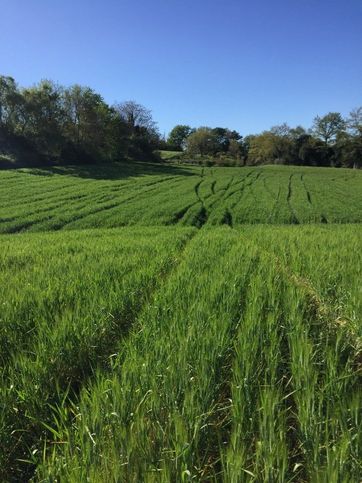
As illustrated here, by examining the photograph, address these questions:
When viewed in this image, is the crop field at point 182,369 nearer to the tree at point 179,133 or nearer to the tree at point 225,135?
the tree at point 225,135

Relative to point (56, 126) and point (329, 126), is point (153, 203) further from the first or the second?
point (329, 126)

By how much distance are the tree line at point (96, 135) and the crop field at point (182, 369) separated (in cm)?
5085

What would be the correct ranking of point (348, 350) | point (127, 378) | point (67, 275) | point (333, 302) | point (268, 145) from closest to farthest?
1. point (127, 378)
2. point (348, 350)
3. point (333, 302)
4. point (67, 275)
5. point (268, 145)

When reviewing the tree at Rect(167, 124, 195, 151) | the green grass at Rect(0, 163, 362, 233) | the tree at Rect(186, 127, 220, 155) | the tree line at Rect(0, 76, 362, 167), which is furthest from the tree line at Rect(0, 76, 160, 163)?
the tree at Rect(167, 124, 195, 151)

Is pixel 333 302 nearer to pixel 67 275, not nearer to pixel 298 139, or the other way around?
pixel 67 275

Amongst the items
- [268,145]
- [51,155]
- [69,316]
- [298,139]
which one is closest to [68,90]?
[51,155]

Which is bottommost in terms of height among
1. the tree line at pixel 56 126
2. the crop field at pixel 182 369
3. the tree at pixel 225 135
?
the crop field at pixel 182 369

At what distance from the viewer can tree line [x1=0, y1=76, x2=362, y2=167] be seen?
2197 inches

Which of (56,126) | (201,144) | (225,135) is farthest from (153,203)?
(225,135)

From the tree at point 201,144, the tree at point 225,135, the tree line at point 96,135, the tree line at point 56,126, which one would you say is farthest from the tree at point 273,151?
the tree line at point 56,126

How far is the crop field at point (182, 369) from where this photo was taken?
8.46 ft

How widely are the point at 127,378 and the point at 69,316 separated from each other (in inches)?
65.8

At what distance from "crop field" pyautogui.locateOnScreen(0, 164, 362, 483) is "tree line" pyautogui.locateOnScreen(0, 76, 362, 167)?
5085 centimetres

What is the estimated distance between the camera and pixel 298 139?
324 feet
